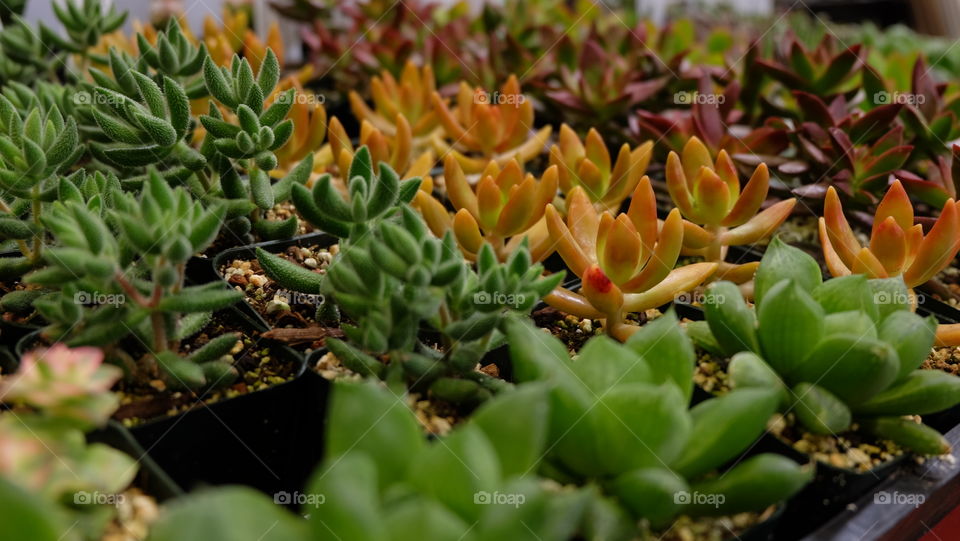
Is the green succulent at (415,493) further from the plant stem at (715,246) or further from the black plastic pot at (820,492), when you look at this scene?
the plant stem at (715,246)

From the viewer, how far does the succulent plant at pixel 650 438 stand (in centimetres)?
61

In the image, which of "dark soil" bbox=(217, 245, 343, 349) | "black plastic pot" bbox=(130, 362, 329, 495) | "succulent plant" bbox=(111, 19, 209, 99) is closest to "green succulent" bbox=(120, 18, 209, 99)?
"succulent plant" bbox=(111, 19, 209, 99)

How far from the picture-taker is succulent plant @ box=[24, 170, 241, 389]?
65 centimetres

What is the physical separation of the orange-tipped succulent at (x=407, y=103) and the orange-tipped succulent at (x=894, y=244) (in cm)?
67

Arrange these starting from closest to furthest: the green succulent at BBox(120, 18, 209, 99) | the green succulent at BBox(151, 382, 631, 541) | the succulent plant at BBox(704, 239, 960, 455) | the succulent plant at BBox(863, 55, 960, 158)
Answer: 1. the green succulent at BBox(151, 382, 631, 541)
2. the succulent plant at BBox(704, 239, 960, 455)
3. the green succulent at BBox(120, 18, 209, 99)
4. the succulent plant at BBox(863, 55, 960, 158)

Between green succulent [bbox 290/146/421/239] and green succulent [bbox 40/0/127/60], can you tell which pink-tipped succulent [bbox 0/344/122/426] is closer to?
green succulent [bbox 290/146/421/239]

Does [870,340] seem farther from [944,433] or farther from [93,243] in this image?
[93,243]

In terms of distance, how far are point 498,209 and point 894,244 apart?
0.43m

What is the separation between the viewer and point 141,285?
71 cm

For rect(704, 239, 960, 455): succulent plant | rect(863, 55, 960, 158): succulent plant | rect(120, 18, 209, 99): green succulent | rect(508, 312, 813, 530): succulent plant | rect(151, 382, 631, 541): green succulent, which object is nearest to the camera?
rect(151, 382, 631, 541): green succulent

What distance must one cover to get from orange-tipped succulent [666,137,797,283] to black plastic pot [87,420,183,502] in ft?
2.08

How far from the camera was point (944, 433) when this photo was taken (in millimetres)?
827

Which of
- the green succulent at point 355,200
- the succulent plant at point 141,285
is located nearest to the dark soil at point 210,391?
the succulent plant at point 141,285

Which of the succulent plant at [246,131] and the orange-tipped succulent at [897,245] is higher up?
the succulent plant at [246,131]
